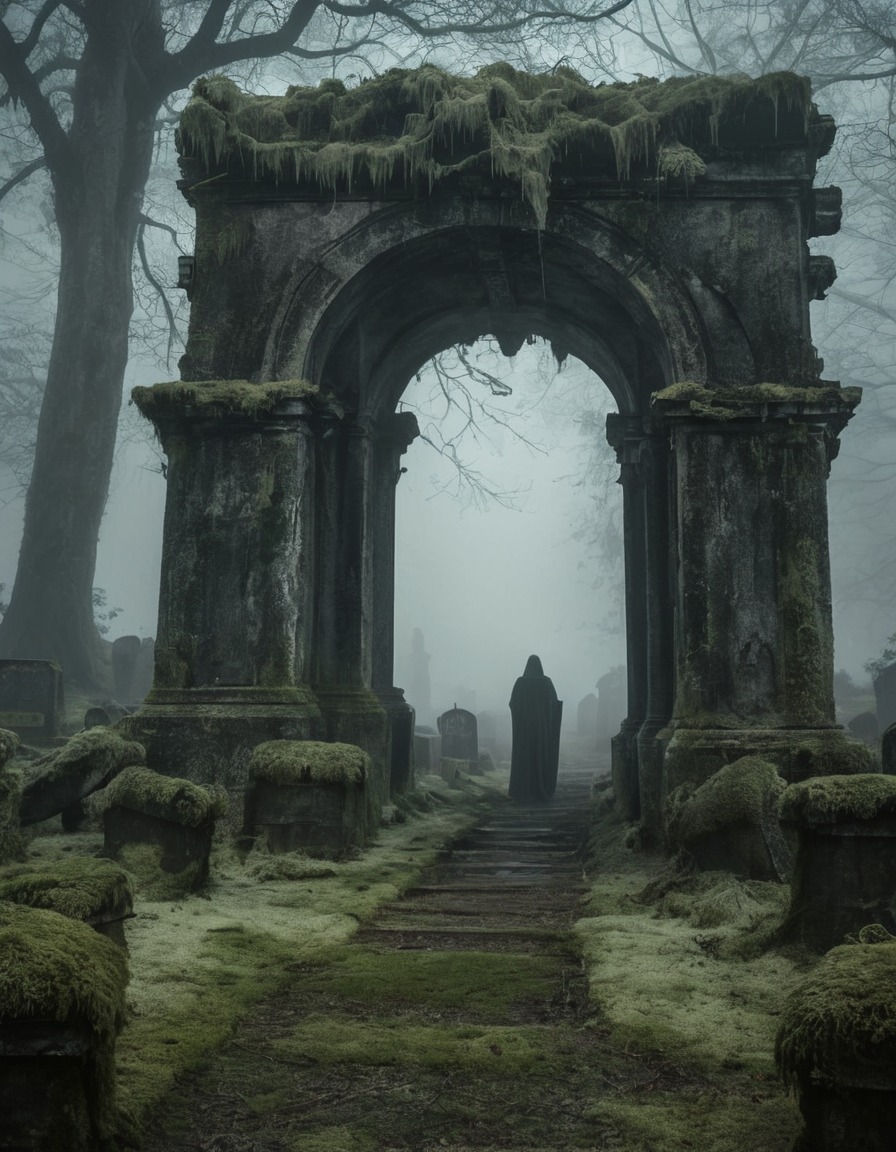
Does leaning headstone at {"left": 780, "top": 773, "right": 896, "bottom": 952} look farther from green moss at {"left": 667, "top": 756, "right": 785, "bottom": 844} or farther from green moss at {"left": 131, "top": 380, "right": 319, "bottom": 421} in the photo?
green moss at {"left": 131, "top": 380, "right": 319, "bottom": 421}

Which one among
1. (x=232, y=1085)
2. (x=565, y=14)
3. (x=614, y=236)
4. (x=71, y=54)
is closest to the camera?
(x=232, y=1085)

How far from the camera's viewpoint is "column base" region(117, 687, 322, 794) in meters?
8.45

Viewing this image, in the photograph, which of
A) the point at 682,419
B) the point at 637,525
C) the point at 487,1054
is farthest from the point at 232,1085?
the point at 637,525

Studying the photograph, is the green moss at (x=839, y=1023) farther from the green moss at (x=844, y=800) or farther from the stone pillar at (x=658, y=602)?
the stone pillar at (x=658, y=602)

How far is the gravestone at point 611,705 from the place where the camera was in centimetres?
3678

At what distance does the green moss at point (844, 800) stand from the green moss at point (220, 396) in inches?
218

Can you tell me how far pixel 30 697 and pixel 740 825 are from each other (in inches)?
510

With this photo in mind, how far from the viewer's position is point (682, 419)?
8.69 metres

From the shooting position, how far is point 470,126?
937 centimetres

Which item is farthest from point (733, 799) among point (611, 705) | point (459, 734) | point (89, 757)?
point (611, 705)

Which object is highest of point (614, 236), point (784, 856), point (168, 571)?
point (614, 236)

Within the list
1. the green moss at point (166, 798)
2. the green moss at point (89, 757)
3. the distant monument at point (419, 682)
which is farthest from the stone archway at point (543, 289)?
the distant monument at point (419, 682)

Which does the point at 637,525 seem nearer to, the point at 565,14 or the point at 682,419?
the point at 682,419

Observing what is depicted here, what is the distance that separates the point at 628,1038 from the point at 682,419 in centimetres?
571
